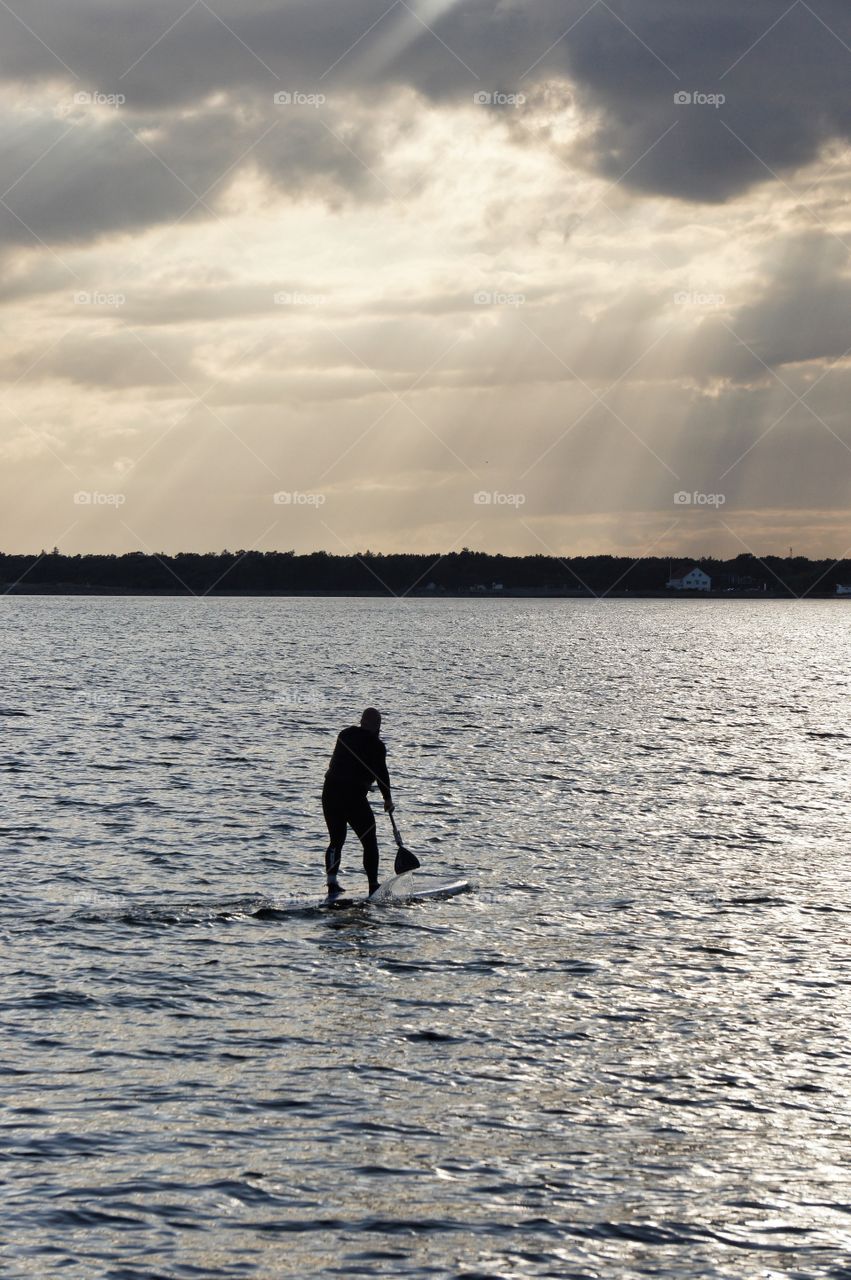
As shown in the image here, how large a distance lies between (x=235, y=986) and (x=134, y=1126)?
12.8 ft

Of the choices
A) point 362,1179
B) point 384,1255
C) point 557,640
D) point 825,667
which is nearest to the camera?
point 384,1255

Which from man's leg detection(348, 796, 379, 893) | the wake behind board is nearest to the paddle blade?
the wake behind board

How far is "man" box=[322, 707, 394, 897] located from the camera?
18.6 m

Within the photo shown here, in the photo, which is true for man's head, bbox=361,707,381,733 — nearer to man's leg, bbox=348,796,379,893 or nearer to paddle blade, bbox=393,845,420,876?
man's leg, bbox=348,796,379,893

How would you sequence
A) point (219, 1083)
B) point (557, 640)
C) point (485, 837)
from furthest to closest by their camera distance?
1. point (557, 640)
2. point (485, 837)
3. point (219, 1083)

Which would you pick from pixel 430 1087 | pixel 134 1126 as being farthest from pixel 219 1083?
pixel 430 1087

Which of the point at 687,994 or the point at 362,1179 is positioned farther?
the point at 687,994

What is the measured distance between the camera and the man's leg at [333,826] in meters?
19.0

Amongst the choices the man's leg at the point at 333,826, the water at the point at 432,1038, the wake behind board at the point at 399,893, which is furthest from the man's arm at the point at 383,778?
the water at the point at 432,1038

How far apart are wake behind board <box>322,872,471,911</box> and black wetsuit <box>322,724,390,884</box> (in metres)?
0.28

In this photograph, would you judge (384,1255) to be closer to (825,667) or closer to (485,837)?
(485,837)

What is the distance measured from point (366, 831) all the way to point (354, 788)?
0.71 m

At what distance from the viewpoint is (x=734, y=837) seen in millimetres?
26188

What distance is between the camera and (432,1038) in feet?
41.9
